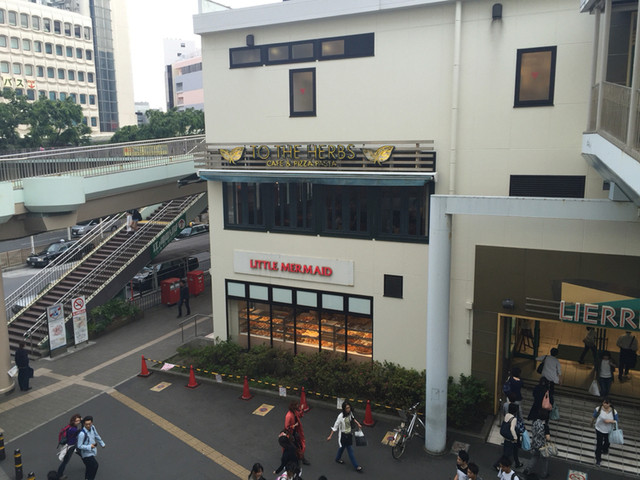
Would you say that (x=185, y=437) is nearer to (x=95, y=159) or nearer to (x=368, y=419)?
(x=368, y=419)

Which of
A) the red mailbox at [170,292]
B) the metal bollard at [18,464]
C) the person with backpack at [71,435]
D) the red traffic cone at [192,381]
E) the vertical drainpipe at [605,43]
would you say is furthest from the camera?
the red mailbox at [170,292]

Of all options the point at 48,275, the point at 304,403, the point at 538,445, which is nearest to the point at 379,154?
the point at 304,403

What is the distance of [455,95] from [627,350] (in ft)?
29.1

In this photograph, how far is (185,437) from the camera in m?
13.9

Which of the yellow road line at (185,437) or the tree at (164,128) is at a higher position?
the tree at (164,128)

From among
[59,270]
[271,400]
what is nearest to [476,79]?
[271,400]

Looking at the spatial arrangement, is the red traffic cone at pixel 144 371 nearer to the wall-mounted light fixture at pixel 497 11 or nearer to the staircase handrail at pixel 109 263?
the staircase handrail at pixel 109 263

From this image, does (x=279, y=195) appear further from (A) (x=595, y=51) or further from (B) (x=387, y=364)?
(A) (x=595, y=51)

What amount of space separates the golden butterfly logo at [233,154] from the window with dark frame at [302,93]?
2.09m

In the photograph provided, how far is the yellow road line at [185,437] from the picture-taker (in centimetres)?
1248

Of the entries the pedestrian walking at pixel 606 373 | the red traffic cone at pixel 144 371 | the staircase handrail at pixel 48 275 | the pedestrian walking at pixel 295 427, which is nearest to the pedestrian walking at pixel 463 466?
the pedestrian walking at pixel 295 427

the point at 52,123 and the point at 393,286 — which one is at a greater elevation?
the point at 52,123

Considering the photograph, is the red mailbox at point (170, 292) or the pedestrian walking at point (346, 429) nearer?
the pedestrian walking at point (346, 429)

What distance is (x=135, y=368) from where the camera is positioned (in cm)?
1873
